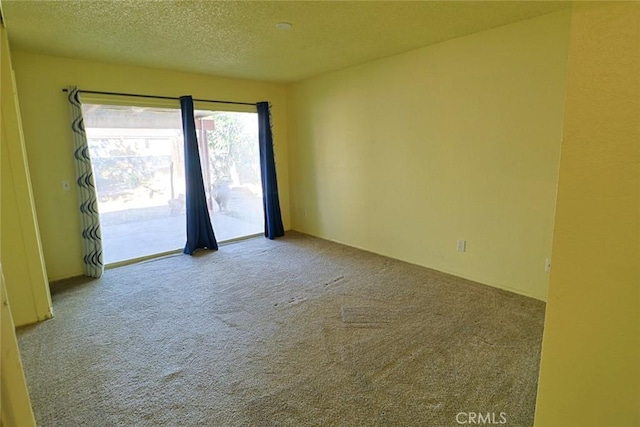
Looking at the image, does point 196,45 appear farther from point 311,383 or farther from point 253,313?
point 311,383

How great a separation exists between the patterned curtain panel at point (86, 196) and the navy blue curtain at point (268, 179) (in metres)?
2.21

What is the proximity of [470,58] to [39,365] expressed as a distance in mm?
4183

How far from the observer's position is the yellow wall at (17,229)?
2695 millimetres

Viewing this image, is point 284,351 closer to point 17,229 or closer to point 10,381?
point 10,381

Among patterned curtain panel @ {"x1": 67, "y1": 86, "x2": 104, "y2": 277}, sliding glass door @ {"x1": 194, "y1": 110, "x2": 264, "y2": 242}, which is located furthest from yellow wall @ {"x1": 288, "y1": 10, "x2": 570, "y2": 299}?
patterned curtain panel @ {"x1": 67, "y1": 86, "x2": 104, "y2": 277}

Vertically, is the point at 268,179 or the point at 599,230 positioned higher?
the point at 599,230

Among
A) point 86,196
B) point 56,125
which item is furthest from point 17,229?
point 56,125

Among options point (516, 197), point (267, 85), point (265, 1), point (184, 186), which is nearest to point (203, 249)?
point (184, 186)

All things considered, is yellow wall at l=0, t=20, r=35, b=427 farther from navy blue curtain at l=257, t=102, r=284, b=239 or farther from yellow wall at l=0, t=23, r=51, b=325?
navy blue curtain at l=257, t=102, r=284, b=239

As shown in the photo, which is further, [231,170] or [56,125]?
[231,170]

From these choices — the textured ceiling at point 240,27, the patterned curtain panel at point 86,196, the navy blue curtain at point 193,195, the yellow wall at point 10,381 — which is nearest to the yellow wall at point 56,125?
→ the patterned curtain panel at point 86,196

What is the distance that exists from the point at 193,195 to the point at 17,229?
1965 millimetres

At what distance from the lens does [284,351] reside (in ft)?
7.88

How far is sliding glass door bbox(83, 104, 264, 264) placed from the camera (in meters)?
4.11
